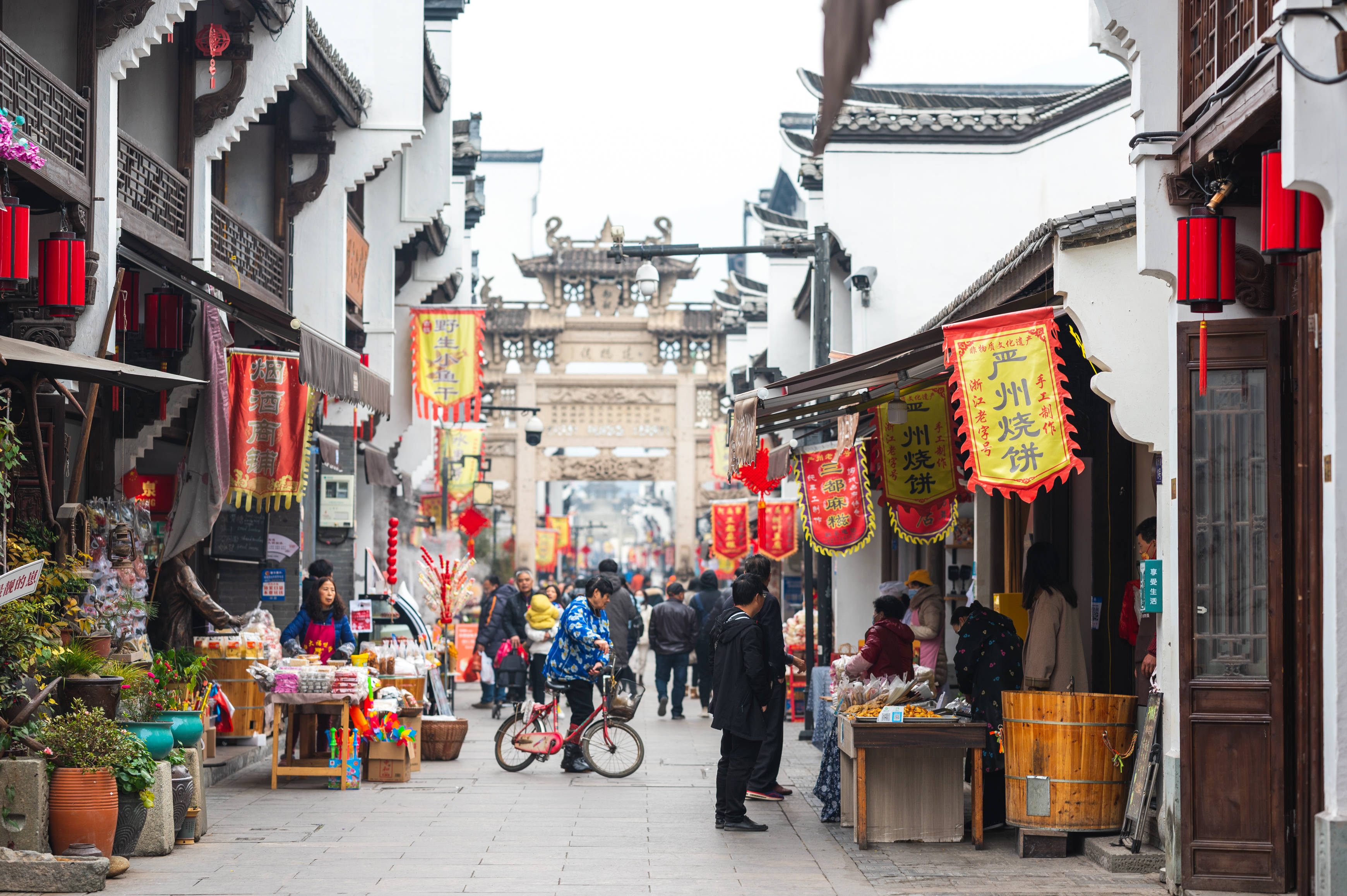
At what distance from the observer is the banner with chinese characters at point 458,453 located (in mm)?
33781

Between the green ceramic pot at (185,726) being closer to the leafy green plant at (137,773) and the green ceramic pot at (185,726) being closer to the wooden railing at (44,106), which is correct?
the leafy green plant at (137,773)

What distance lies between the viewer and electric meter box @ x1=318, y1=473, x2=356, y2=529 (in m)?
20.0

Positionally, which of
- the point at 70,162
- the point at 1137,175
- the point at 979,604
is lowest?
the point at 979,604

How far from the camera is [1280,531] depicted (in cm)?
745

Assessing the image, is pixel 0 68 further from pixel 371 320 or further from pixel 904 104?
pixel 904 104

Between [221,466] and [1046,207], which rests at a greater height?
[1046,207]

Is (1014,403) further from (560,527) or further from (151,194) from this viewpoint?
(560,527)

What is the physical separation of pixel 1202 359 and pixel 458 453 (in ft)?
92.4

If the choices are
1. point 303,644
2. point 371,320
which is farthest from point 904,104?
point 303,644

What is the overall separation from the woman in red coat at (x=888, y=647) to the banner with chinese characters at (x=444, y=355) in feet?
38.1

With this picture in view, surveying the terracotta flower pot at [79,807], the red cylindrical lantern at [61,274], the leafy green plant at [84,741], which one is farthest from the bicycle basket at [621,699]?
the red cylindrical lantern at [61,274]

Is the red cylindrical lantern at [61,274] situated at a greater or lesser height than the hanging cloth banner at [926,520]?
greater

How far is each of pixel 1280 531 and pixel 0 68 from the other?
834cm

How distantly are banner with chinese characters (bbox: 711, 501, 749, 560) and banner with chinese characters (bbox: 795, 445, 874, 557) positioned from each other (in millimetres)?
11550
